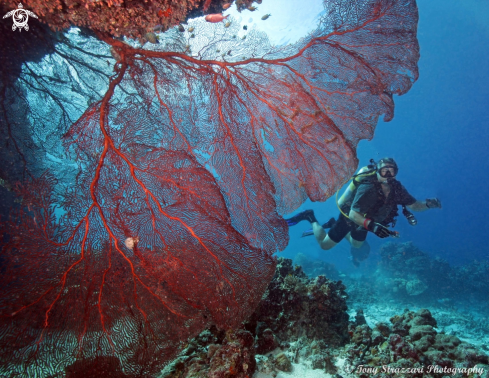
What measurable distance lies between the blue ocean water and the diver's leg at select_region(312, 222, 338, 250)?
124ft

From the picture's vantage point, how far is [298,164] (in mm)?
4164

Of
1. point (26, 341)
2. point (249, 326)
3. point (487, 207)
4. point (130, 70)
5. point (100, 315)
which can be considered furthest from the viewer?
point (487, 207)

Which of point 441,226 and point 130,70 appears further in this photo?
point 441,226

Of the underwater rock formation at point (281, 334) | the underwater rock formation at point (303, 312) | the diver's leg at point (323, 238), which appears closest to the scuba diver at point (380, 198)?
the underwater rock formation at point (281, 334)

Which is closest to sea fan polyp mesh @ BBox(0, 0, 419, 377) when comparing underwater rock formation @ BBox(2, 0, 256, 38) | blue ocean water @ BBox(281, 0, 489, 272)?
underwater rock formation @ BBox(2, 0, 256, 38)

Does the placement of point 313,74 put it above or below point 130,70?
above

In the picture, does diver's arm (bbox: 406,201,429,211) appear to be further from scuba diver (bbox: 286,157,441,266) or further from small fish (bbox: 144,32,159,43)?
small fish (bbox: 144,32,159,43)

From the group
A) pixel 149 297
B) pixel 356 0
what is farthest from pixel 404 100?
pixel 149 297

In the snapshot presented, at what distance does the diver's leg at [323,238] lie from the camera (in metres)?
10.4

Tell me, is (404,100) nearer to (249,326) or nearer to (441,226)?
(441,226)

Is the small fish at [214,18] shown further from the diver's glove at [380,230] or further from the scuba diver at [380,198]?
the diver's glove at [380,230]

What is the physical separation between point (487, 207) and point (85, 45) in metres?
92.2

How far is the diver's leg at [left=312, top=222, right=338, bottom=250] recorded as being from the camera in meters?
10.4

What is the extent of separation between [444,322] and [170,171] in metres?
14.4
